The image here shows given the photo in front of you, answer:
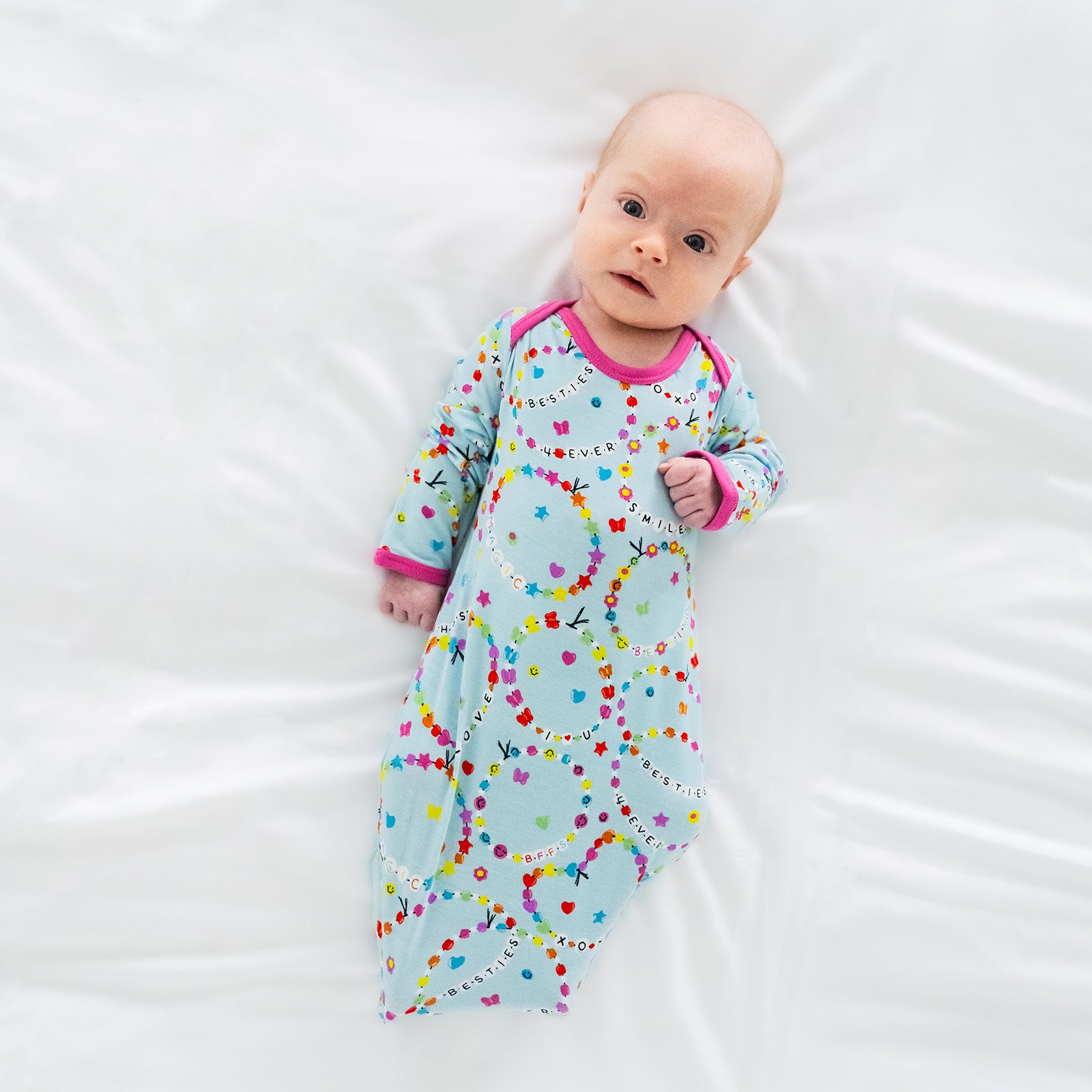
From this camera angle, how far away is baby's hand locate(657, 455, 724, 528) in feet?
3.25

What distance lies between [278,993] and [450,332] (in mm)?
785

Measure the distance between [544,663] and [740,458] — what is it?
325 mm

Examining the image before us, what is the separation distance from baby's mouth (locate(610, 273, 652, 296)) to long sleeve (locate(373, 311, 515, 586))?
0.14m

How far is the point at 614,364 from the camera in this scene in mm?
993

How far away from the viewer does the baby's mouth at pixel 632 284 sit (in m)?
0.95

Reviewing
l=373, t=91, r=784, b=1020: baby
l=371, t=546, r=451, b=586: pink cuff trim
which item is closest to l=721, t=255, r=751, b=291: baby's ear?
l=373, t=91, r=784, b=1020: baby

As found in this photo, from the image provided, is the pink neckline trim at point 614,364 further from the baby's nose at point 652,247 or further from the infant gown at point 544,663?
the baby's nose at point 652,247

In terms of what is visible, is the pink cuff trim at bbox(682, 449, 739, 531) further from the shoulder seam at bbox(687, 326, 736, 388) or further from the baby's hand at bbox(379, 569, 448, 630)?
the baby's hand at bbox(379, 569, 448, 630)

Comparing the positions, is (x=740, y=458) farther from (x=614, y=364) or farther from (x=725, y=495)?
(x=614, y=364)

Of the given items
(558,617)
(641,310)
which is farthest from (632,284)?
(558,617)

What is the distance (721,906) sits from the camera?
1104 millimetres

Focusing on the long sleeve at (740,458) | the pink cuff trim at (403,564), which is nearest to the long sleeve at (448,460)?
the pink cuff trim at (403,564)

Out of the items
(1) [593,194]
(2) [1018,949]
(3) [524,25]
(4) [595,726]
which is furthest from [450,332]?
(2) [1018,949]

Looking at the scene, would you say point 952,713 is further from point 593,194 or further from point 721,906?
point 593,194
